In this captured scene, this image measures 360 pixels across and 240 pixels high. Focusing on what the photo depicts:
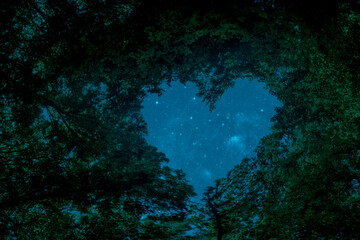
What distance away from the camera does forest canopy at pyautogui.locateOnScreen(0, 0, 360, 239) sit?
5.64 meters

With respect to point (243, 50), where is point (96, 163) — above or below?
below

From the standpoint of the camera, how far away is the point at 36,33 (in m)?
6.63

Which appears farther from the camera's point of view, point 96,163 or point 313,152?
point 96,163

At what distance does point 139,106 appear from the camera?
31.0ft

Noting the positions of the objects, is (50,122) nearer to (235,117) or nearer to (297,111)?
(297,111)

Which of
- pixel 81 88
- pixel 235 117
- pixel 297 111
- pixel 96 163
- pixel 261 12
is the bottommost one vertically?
pixel 96 163

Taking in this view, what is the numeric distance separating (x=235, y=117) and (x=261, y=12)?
163ft

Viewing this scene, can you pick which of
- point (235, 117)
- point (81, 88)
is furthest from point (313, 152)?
point (235, 117)

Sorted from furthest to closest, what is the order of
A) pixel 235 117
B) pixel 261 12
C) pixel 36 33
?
pixel 235 117 < pixel 36 33 < pixel 261 12

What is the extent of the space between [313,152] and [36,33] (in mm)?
9808

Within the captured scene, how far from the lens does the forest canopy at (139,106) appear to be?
5645 millimetres

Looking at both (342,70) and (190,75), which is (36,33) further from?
(342,70)

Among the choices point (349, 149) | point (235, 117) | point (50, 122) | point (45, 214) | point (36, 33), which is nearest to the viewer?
point (349, 149)

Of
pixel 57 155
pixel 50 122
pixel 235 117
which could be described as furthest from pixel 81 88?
pixel 235 117
